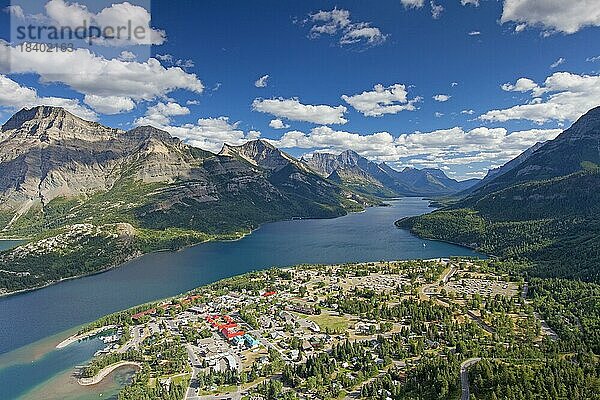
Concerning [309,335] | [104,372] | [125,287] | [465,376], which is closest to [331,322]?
[309,335]

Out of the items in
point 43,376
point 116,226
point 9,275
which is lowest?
point 43,376

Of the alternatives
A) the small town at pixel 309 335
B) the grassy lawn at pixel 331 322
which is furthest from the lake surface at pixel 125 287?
the grassy lawn at pixel 331 322

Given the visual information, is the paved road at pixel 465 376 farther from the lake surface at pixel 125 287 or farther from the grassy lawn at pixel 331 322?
the lake surface at pixel 125 287

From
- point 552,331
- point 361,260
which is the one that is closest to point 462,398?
point 552,331

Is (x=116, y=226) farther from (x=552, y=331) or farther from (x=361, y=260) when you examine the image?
(x=552, y=331)

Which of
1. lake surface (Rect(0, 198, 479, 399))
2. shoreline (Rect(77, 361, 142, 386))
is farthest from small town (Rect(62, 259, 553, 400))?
lake surface (Rect(0, 198, 479, 399))

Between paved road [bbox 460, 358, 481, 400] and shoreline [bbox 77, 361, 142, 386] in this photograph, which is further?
shoreline [bbox 77, 361, 142, 386]

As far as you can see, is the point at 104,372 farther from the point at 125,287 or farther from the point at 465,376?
the point at 125,287

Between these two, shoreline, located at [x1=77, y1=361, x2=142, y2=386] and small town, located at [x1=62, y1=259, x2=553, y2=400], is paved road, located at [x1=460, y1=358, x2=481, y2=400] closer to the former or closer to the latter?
small town, located at [x1=62, y1=259, x2=553, y2=400]
